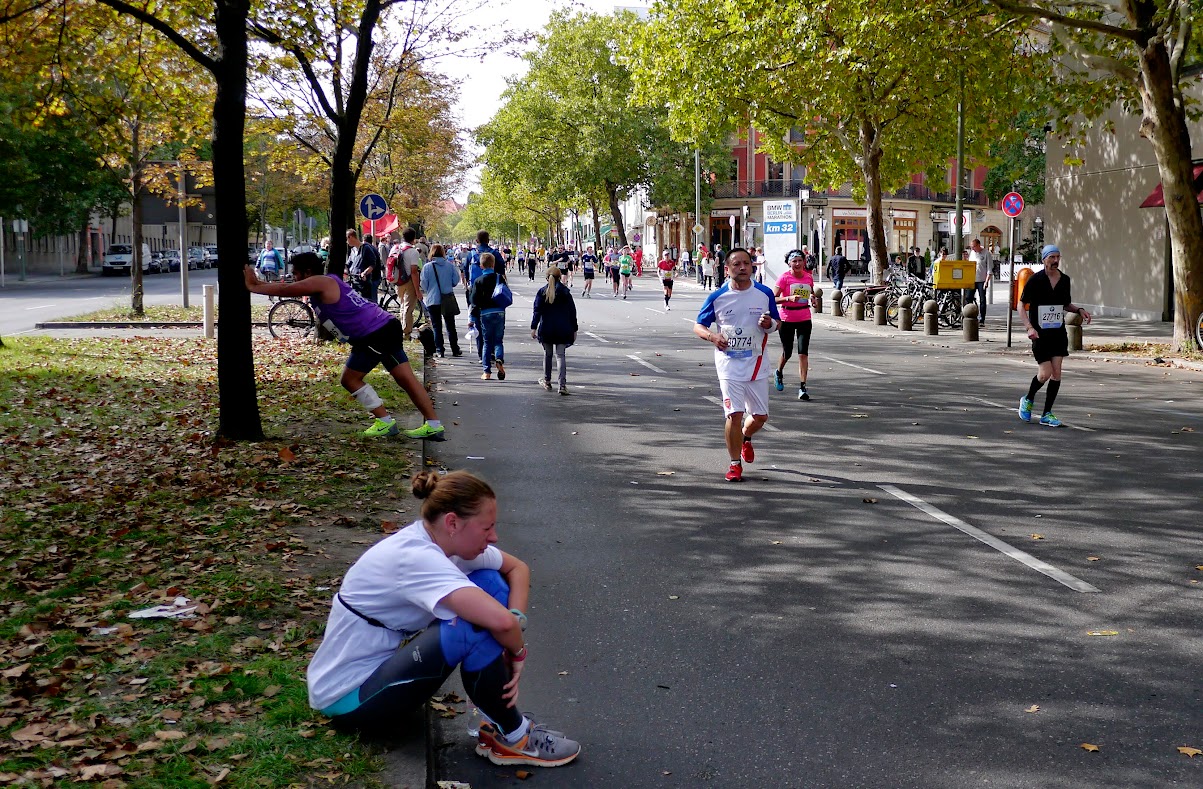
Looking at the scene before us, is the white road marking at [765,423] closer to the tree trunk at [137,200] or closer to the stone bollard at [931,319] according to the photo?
the stone bollard at [931,319]

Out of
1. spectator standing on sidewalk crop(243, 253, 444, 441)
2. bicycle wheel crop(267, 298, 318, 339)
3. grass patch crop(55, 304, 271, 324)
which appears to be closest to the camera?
spectator standing on sidewalk crop(243, 253, 444, 441)

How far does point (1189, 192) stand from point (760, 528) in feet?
49.3

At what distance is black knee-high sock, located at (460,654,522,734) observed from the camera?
13.9 ft

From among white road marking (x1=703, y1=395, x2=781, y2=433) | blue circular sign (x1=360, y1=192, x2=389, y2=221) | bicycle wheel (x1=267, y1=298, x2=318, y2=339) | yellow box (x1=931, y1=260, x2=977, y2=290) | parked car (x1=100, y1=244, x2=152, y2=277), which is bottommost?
white road marking (x1=703, y1=395, x2=781, y2=433)

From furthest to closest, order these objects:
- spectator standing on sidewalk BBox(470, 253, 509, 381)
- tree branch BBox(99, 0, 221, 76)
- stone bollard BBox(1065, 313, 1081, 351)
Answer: stone bollard BBox(1065, 313, 1081, 351) < spectator standing on sidewalk BBox(470, 253, 509, 381) < tree branch BBox(99, 0, 221, 76)

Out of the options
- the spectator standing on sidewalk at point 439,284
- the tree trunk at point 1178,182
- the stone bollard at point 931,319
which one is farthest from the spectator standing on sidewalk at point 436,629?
the stone bollard at point 931,319

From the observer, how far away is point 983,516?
27.4 ft

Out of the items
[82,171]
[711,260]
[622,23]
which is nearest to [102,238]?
[82,171]

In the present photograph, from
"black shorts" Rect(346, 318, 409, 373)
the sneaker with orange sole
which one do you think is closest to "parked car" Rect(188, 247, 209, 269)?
"black shorts" Rect(346, 318, 409, 373)

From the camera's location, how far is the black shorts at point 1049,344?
12.4m

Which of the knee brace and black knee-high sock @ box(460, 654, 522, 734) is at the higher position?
the knee brace

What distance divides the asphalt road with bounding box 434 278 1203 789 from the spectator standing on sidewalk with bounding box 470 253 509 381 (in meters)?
3.11

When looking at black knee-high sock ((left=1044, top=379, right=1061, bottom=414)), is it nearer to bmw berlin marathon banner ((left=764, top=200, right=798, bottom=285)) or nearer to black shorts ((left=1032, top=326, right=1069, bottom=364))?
black shorts ((left=1032, top=326, right=1069, bottom=364))

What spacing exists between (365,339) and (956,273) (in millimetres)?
18977
